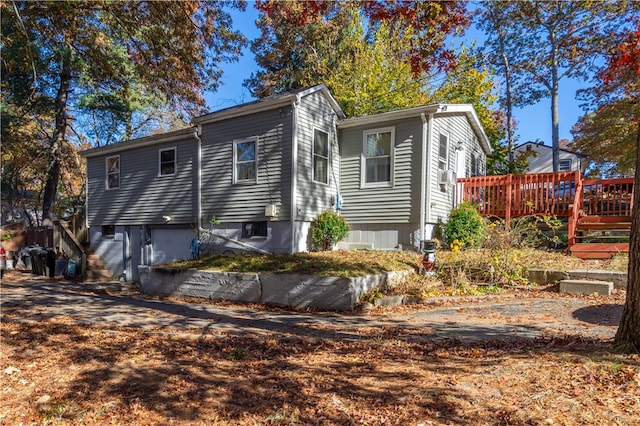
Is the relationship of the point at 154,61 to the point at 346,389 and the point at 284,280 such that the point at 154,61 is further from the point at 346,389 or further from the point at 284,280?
the point at 346,389

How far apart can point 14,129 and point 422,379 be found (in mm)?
20842

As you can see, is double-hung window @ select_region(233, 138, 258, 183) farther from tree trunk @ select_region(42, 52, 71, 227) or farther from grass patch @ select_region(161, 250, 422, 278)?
tree trunk @ select_region(42, 52, 71, 227)

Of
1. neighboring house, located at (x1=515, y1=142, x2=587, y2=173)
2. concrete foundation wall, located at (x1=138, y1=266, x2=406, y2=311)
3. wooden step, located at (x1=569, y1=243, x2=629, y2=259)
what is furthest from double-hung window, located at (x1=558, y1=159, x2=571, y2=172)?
concrete foundation wall, located at (x1=138, y1=266, x2=406, y2=311)

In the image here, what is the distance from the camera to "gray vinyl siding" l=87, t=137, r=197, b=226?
12.6 m

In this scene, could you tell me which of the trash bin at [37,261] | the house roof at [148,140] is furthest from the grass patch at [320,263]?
the trash bin at [37,261]

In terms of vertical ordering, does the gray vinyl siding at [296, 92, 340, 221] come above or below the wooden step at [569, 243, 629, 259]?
above

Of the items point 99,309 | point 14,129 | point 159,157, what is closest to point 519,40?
point 159,157

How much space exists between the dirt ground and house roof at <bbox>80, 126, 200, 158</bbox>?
7531mm

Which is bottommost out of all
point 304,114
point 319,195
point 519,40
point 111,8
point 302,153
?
point 319,195

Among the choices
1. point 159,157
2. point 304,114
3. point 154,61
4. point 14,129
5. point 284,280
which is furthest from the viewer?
point 14,129

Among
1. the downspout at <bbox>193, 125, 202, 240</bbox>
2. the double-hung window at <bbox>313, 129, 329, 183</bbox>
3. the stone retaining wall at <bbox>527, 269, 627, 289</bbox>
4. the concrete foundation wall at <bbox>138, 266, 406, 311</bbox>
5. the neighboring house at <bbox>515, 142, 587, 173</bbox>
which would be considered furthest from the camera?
the neighboring house at <bbox>515, 142, 587, 173</bbox>

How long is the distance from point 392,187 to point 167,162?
797cm

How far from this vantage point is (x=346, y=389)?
3072mm

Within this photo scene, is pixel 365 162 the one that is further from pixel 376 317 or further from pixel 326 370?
pixel 326 370
